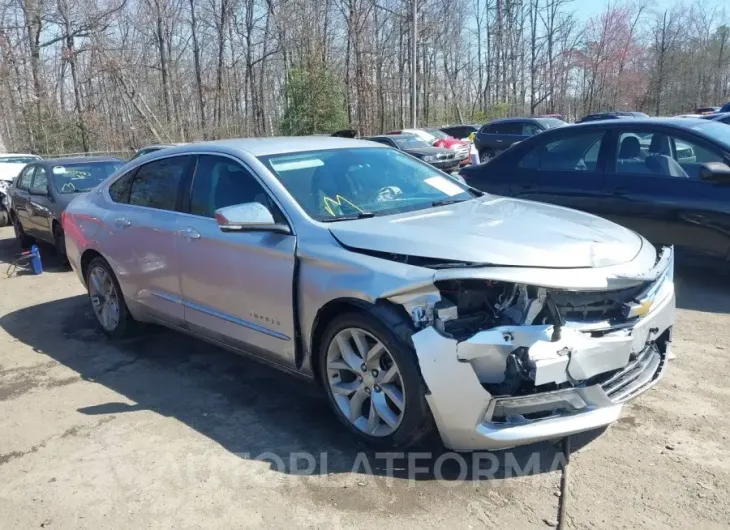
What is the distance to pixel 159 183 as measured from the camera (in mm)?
4941

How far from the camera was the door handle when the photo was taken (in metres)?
4.35

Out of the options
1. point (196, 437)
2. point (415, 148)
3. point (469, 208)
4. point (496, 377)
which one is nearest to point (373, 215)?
point (469, 208)

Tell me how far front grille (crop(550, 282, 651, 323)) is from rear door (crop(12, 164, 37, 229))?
9.34 m

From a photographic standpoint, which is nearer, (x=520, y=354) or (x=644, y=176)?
(x=520, y=354)

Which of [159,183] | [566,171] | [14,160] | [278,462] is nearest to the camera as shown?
[278,462]

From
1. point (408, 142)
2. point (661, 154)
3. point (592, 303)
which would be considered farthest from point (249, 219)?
point (408, 142)

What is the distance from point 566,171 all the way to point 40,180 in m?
7.95

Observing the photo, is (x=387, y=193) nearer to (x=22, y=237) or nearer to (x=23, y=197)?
(x=23, y=197)

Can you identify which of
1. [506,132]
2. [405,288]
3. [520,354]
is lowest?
[520,354]

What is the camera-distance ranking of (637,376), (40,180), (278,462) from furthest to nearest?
(40,180)
(278,462)
(637,376)

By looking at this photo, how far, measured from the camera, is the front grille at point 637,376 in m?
3.13

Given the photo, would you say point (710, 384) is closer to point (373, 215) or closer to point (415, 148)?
point (373, 215)

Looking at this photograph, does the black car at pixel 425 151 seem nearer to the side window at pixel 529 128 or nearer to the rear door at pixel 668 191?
the side window at pixel 529 128

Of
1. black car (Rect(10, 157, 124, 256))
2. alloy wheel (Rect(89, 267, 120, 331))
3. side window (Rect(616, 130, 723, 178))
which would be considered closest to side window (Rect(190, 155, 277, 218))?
alloy wheel (Rect(89, 267, 120, 331))
